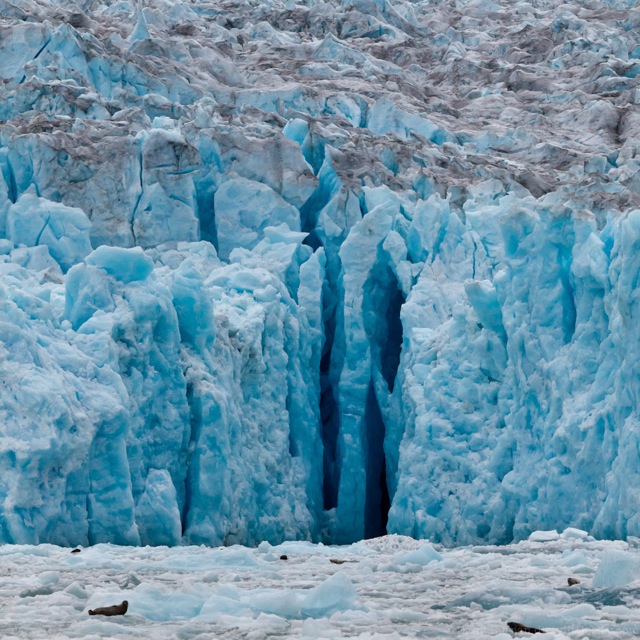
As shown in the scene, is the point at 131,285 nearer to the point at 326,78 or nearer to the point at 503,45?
the point at 326,78

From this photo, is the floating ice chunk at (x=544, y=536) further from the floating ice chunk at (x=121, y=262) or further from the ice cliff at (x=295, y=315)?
the floating ice chunk at (x=121, y=262)

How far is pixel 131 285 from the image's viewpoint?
1221 centimetres

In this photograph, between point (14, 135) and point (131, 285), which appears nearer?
point (131, 285)

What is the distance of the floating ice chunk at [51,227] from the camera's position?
48.4ft

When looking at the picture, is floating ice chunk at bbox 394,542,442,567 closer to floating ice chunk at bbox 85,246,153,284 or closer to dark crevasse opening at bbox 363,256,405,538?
floating ice chunk at bbox 85,246,153,284

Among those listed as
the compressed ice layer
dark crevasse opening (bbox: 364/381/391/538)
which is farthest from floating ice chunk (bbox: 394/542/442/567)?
dark crevasse opening (bbox: 364/381/391/538)

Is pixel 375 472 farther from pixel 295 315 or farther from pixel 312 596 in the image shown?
pixel 312 596

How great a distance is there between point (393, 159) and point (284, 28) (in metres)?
12.9

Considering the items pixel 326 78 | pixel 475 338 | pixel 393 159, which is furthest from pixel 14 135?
pixel 326 78

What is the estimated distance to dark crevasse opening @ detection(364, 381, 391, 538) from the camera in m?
15.1

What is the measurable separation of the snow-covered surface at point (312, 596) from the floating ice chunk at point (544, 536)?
1673mm

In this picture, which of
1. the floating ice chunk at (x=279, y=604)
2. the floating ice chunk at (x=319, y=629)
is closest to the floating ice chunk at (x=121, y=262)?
the floating ice chunk at (x=279, y=604)

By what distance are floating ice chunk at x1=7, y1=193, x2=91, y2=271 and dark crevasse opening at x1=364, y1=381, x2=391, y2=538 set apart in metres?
4.55

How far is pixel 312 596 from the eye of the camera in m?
6.01
